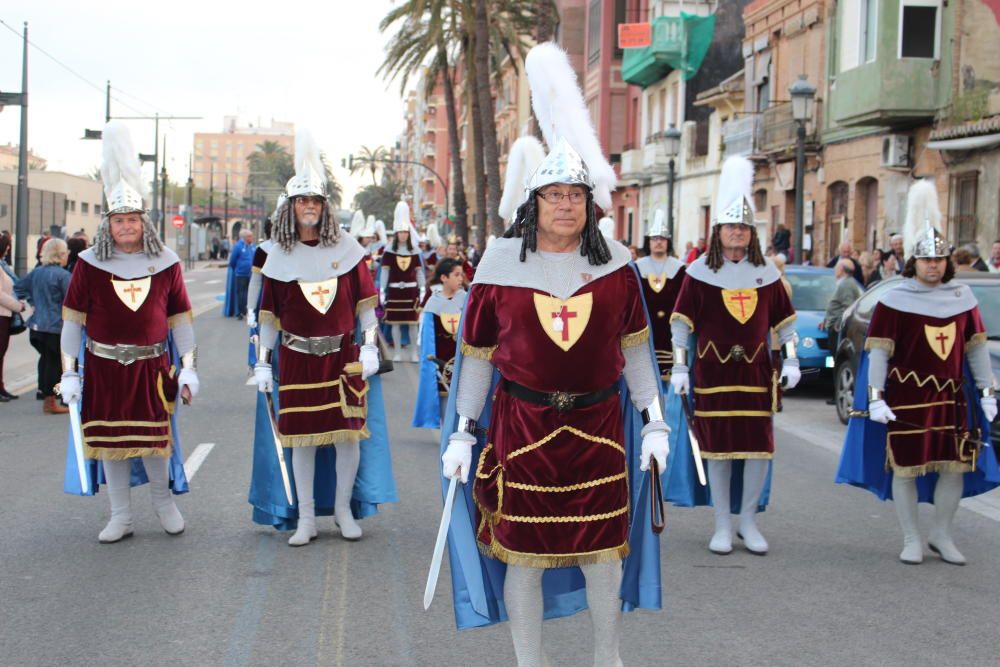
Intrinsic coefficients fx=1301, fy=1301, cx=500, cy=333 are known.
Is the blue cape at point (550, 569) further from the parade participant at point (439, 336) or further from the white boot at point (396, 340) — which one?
the white boot at point (396, 340)

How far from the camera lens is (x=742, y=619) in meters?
5.96

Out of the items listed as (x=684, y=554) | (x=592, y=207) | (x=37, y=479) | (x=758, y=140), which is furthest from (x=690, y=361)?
(x=758, y=140)

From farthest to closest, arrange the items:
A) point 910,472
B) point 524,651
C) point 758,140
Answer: point 758,140, point 910,472, point 524,651

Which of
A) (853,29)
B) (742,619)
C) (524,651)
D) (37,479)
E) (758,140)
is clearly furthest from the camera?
(758,140)

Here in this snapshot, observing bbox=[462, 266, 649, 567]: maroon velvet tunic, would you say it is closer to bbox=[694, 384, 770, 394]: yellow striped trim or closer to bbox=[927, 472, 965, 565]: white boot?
bbox=[694, 384, 770, 394]: yellow striped trim

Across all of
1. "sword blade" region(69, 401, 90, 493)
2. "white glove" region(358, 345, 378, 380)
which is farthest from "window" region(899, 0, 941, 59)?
"sword blade" region(69, 401, 90, 493)

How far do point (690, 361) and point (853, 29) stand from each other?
21.0 m

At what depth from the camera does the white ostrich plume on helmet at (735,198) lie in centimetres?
748

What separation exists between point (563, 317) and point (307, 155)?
3.51 meters

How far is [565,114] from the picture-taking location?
4836mm

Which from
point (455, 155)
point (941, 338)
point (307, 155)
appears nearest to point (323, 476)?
point (307, 155)

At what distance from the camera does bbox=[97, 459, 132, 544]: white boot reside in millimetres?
7363

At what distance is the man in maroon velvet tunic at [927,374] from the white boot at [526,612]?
3.07m

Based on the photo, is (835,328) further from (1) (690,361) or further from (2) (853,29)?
(2) (853,29)
